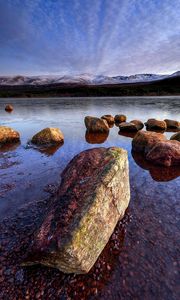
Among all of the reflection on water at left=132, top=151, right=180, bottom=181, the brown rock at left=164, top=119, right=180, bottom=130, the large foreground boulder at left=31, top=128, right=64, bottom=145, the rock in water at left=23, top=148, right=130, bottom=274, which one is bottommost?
the brown rock at left=164, top=119, right=180, bottom=130

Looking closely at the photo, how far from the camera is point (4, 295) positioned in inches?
167

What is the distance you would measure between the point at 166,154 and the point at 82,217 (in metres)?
8.27

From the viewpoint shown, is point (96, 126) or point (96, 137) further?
point (96, 126)

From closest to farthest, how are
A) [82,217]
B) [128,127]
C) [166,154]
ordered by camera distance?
[82,217]
[166,154]
[128,127]

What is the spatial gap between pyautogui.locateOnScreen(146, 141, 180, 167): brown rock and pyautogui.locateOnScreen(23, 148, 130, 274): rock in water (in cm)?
577

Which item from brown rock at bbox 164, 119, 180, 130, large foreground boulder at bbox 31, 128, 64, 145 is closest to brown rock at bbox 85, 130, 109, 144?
large foreground boulder at bbox 31, 128, 64, 145

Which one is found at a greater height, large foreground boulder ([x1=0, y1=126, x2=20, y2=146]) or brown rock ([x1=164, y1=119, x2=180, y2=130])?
large foreground boulder ([x1=0, y1=126, x2=20, y2=146])

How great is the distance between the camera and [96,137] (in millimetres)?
18922

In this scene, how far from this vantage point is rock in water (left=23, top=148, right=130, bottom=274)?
435 centimetres

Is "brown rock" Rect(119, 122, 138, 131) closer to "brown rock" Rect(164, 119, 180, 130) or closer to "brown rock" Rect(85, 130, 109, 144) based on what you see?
"brown rock" Rect(85, 130, 109, 144)

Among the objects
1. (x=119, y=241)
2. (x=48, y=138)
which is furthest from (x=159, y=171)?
(x=48, y=138)

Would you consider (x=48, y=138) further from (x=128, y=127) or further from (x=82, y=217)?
(x=82, y=217)

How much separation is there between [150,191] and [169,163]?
3.55 metres

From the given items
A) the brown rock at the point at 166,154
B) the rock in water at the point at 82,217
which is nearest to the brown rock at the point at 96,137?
the brown rock at the point at 166,154
